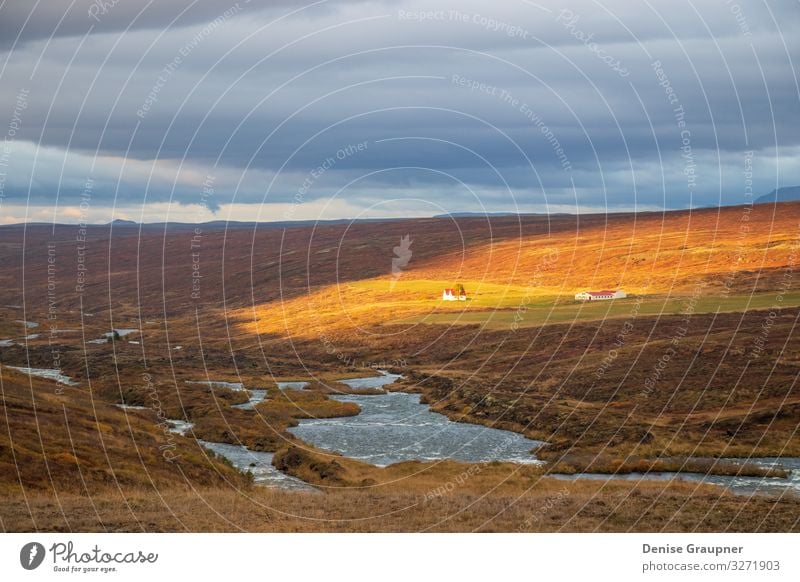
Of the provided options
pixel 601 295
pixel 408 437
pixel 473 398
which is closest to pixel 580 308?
pixel 601 295

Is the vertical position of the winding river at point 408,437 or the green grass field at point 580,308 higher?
the green grass field at point 580,308

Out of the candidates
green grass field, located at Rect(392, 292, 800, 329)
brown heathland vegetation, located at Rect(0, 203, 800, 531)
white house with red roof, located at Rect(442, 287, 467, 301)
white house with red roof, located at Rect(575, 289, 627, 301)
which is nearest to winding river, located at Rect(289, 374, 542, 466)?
brown heathland vegetation, located at Rect(0, 203, 800, 531)

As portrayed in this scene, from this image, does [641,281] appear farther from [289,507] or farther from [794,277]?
[289,507]

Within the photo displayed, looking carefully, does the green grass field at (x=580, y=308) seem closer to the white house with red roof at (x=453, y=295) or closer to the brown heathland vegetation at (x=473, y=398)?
the brown heathland vegetation at (x=473, y=398)

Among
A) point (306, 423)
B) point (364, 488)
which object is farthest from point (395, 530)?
point (306, 423)

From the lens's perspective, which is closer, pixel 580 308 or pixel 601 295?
pixel 580 308

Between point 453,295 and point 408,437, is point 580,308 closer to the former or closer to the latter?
point 453,295

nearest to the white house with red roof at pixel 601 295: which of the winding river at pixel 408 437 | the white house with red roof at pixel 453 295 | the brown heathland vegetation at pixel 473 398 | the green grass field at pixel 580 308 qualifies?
the green grass field at pixel 580 308
